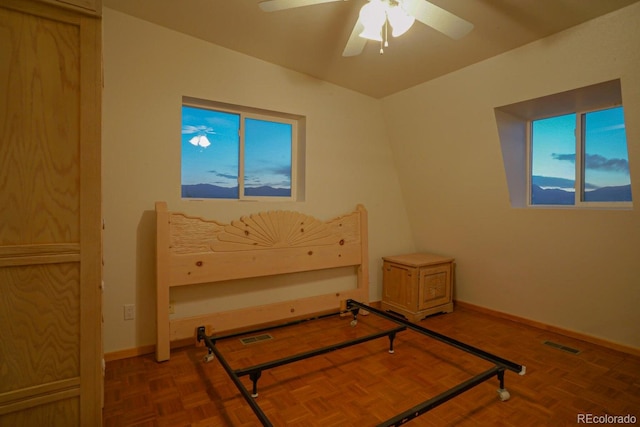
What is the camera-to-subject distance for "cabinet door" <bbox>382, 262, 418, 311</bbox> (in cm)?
349

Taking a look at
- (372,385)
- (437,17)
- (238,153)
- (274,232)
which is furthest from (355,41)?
(372,385)

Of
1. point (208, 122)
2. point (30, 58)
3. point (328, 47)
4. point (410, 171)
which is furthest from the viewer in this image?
point (410, 171)

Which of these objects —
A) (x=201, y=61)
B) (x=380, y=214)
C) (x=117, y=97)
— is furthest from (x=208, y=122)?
(x=380, y=214)

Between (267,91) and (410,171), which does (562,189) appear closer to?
(410,171)

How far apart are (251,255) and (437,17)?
2252 mm

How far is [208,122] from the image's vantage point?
307cm

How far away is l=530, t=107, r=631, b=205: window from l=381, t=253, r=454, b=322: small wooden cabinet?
4.12 feet

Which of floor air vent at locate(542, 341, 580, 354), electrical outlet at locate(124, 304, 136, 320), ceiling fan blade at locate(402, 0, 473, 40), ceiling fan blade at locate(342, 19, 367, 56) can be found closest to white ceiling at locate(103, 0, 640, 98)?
ceiling fan blade at locate(342, 19, 367, 56)

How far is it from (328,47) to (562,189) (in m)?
2.64

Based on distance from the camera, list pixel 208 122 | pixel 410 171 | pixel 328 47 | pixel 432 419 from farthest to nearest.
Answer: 1. pixel 410 171
2. pixel 208 122
3. pixel 328 47
4. pixel 432 419

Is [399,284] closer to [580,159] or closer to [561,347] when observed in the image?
[561,347]

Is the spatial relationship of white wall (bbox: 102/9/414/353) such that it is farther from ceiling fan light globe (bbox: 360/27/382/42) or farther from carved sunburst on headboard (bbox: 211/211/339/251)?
ceiling fan light globe (bbox: 360/27/382/42)

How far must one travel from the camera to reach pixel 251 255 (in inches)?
115

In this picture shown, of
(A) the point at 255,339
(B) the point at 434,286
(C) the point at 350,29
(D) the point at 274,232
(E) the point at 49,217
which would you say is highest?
(C) the point at 350,29
